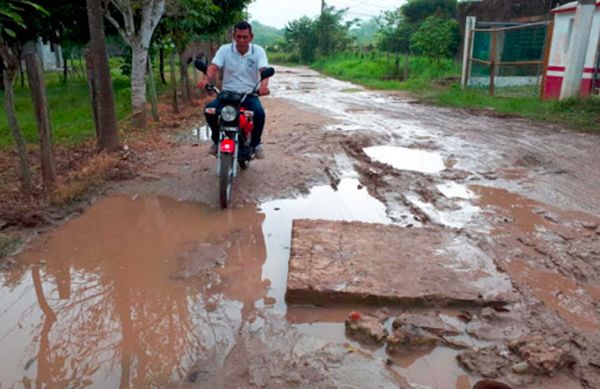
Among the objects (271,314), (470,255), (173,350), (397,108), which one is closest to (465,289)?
(470,255)

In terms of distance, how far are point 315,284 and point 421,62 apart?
67.0ft

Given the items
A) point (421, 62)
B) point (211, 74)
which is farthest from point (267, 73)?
point (421, 62)

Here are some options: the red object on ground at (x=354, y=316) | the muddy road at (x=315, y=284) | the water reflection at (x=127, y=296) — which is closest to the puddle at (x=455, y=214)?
the muddy road at (x=315, y=284)

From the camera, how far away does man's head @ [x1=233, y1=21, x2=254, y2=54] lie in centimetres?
509

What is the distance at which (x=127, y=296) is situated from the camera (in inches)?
125

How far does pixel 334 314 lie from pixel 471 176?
355 cm

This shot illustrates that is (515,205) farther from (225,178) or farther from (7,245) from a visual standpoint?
(7,245)

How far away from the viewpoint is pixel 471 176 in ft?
19.0

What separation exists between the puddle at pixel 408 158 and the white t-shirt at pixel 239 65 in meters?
2.19

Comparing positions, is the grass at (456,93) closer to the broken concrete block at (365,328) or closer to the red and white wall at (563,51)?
the red and white wall at (563,51)

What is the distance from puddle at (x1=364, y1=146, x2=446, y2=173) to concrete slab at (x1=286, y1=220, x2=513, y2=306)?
2.27 m

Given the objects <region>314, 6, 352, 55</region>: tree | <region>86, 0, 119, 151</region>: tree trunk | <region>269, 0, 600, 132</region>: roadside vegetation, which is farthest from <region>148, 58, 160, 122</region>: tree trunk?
<region>314, 6, 352, 55</region>: tree

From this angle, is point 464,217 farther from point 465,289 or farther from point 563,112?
point 563,112

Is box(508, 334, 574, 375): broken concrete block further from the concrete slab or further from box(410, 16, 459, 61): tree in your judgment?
box(410, 16, 459, 61): tree
